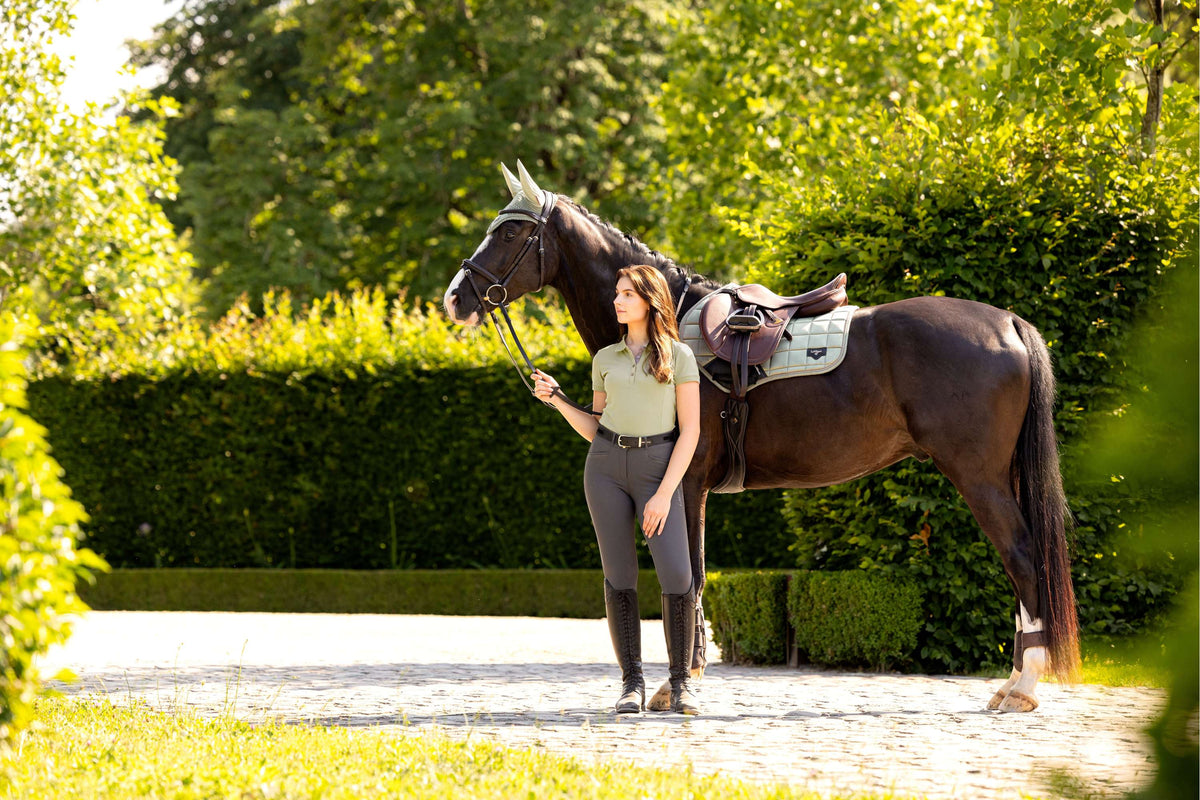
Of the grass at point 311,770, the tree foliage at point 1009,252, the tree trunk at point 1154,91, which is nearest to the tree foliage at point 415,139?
the tree trunk at point 1154,91

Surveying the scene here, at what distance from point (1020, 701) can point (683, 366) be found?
2.26 meters

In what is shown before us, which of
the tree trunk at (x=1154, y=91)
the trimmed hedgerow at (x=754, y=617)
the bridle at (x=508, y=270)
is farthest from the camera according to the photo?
the tree trunk at (x=1154, y=91)

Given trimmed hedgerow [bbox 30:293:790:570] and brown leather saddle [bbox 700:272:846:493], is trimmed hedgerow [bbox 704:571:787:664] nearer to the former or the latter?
brown leather saddle [bbox 700:272:846:493]

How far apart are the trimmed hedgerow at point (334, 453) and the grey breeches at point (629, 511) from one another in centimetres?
782

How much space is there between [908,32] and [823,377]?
12934mm

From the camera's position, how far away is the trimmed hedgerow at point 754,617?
338 inches

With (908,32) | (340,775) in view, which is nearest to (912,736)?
(340,775)

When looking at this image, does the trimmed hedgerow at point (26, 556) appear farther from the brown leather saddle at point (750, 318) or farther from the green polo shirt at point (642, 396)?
the brown leather saddle at point (750, 318)

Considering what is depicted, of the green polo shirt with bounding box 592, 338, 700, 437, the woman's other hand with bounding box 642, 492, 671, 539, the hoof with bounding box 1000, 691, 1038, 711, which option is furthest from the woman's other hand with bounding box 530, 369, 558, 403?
the hoof with bounding box 1000, 691, 1038, 711

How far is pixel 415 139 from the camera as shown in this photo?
23766mm

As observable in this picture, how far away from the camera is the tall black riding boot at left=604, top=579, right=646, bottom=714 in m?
5.66

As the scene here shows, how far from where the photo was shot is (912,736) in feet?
16.4

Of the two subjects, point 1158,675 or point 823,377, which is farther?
point 823,377

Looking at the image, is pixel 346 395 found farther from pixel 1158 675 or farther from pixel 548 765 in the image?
pixel 1158 675
